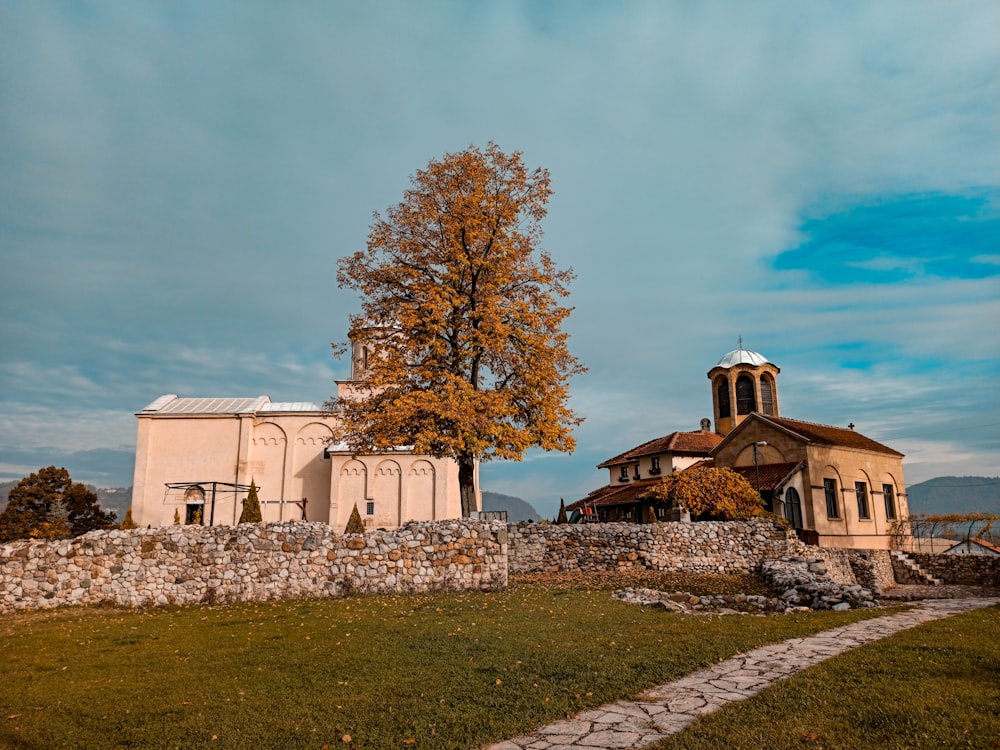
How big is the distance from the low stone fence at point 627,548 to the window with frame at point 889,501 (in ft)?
47.2

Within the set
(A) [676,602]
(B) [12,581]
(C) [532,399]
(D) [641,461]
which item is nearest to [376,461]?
(D) [641,461]

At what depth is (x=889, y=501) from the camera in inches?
1361

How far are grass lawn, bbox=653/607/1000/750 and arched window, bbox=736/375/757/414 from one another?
3548 cm

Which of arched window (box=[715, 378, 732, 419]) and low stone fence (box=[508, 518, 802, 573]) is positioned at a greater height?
arched window (box=[715, 378, 732, 419])

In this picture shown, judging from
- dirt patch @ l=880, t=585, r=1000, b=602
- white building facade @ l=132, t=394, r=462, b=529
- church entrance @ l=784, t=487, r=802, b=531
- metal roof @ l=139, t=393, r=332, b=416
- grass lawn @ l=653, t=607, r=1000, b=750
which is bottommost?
dirt patch @ l=880, t=585, r=1000, b=602

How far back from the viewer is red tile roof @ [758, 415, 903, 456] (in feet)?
102

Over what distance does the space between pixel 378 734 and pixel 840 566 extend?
2596 cm

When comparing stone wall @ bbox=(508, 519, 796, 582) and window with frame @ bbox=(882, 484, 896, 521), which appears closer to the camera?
stone wall @ bbox=(508, 519, 796, 582)

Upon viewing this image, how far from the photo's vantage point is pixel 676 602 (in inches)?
612

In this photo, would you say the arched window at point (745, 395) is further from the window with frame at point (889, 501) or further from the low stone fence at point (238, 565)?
the low stone fence at point (238, 565)

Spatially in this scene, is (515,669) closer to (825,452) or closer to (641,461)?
(825,452)

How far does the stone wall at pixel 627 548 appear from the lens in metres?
22.5

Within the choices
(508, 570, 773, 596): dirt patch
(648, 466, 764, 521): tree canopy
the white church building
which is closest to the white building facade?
the white church building

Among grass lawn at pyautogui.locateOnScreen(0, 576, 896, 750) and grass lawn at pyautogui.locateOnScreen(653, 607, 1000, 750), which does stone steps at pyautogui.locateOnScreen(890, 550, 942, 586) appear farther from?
grass lawn at pyautogui.locateOnScreen(653, 607, 1000, 750)
